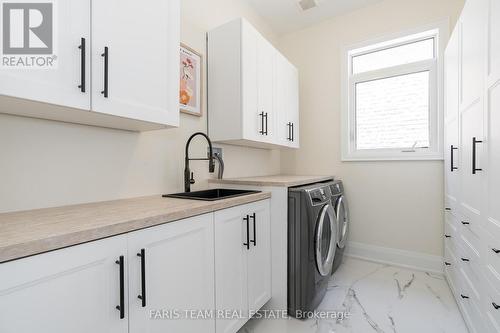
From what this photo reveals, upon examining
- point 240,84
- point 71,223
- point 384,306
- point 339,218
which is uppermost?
point 240,84

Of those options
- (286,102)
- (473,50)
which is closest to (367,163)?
(286,102)

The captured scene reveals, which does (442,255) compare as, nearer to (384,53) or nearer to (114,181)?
(384,53)

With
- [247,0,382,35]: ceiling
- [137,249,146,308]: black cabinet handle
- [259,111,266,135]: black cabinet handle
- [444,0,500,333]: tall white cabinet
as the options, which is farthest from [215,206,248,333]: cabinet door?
[247,0,382,35]: ceiling

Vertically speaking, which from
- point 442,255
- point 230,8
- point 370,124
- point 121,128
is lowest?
point 442,255

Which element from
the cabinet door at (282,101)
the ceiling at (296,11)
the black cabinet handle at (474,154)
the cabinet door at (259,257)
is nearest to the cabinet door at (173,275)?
the cabinet door at (259,257)

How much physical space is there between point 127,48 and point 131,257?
3.07ft

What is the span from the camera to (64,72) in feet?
3.14

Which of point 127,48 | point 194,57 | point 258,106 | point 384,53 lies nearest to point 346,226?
point 258,106

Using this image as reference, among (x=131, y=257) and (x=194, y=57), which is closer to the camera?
(x=131, y=257)

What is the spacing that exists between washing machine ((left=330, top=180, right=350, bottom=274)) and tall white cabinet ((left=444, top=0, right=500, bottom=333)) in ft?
2.79

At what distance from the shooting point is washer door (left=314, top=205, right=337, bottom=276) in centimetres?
180

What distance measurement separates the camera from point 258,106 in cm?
220

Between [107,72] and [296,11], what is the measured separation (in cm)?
251

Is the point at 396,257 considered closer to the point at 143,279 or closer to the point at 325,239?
the point at 325,239
